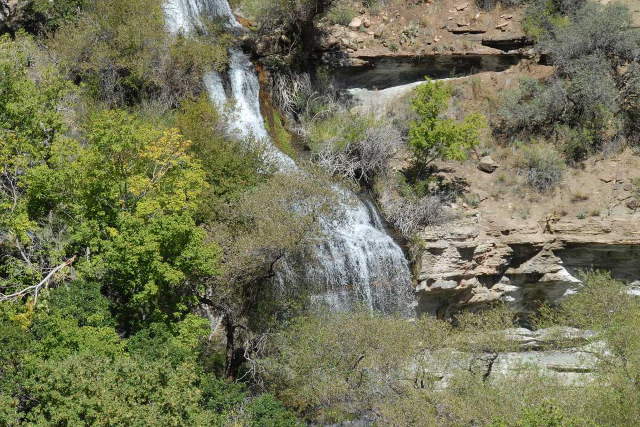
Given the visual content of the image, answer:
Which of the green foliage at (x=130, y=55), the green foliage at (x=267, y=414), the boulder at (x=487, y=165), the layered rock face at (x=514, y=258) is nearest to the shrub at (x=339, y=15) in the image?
the green foliage at (x=130, y=55)

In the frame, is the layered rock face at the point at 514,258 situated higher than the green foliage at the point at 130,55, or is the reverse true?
the green foliage at the point at 130,55

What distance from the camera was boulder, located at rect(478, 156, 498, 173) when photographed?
3055 centimetres

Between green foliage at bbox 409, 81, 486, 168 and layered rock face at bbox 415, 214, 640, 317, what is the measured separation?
2.71 metres

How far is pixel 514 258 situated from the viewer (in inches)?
1085

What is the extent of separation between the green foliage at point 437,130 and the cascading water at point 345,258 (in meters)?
3.39

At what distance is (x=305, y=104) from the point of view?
31391mm

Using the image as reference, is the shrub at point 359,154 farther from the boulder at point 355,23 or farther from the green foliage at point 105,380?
the green foliage at point 105,380

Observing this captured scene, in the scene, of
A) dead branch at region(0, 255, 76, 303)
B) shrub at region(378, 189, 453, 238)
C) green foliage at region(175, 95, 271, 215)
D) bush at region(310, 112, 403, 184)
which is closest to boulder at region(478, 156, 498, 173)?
shrub at region(378, 189, 453, 238)

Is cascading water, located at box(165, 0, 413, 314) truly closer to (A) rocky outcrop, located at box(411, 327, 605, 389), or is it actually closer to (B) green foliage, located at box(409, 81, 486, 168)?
(A) rocky outcrop, located at box(411, 327, 605, 389)

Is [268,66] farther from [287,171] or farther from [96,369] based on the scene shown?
[96,369]

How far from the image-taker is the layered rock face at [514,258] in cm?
2664

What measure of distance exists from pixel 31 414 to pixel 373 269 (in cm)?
1167

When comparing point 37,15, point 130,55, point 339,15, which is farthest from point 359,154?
point 37,15

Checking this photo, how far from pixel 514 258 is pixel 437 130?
5.20 meters
